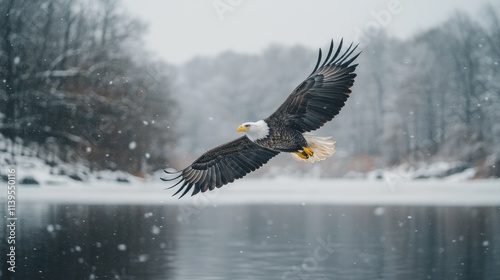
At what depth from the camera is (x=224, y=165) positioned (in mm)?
7922

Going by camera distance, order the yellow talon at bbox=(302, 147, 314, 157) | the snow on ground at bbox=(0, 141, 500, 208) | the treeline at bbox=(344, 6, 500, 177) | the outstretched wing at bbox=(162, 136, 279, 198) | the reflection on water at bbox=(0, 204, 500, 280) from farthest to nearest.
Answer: the treeline at bbox=(344, 6, 500, 177) → the snow on ground at bbox=(0, 141, 500, 208) → the reflection on water at bbox=(0, 204, 500, 280) → the outstretched wing at bbox=(162, 136, 279, 198) → the yellow talon at bbox=(302, 147, 314, 157)

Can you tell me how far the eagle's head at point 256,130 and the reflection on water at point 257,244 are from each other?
3075 mm

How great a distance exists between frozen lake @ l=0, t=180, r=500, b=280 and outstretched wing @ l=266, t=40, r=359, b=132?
307 centimetres

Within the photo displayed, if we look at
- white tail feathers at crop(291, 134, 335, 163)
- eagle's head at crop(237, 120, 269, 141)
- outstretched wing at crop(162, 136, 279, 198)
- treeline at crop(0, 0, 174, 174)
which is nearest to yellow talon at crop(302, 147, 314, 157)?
white tail feathers at crop(291, 134, 335, 163)

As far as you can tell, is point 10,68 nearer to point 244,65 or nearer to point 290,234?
point 290,234

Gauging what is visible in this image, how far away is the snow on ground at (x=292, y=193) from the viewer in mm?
19109

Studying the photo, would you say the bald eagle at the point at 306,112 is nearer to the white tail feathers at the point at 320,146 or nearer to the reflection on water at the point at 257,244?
the white tail feathers at the point at 320,146

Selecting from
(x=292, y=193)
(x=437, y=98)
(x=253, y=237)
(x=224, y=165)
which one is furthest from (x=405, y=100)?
(x=224, y=165)

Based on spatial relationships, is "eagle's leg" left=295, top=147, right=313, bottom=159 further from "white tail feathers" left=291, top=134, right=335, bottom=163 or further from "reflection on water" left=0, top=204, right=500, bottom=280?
"reflection on water" left=0, top=204, right=500, bottom=280

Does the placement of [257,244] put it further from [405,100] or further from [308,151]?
[405,100]

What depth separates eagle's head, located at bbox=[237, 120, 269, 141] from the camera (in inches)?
273

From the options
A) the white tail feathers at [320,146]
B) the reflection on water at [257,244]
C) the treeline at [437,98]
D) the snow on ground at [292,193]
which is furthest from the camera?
the treeline at [437,98]

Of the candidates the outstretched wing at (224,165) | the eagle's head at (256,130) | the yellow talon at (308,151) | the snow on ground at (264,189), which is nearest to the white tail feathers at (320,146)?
the yellow talon at (308,151)

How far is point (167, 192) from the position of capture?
2242 centimetres
